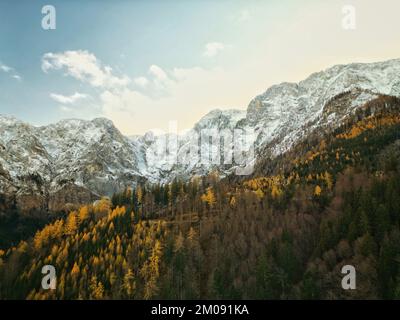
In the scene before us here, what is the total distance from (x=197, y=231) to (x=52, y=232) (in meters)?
61.0

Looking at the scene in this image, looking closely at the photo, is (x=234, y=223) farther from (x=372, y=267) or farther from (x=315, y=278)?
(x=372, y=267)

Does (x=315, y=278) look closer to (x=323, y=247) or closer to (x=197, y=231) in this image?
(x=323, y=247)

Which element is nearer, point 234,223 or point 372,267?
point 372,267

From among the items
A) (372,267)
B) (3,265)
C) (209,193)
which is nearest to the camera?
(372,267)

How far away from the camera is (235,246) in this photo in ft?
412

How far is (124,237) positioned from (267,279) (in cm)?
6304

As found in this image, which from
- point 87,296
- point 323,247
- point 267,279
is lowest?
point 87,296

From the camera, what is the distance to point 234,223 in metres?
142

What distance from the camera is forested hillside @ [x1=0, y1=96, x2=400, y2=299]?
92137 millimetres

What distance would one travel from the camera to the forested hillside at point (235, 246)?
92.1 metres
